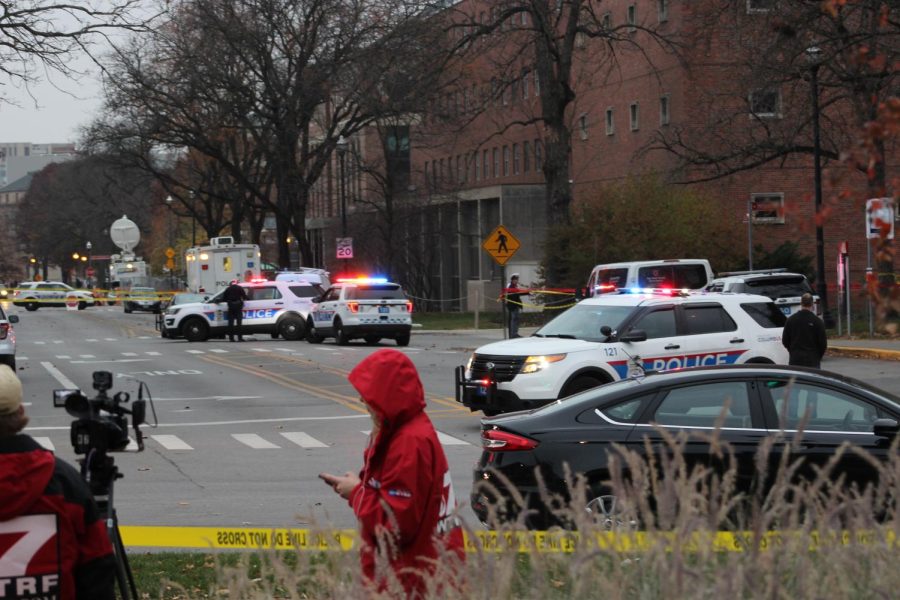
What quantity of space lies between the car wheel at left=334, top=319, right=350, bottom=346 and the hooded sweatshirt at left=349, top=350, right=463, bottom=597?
31985mm

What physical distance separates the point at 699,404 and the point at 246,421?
11131mm

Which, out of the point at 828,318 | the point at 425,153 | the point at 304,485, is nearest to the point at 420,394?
the point at 304,485

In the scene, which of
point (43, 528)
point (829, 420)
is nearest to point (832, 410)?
point (829, 420)

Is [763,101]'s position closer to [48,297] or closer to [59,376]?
[59,376]

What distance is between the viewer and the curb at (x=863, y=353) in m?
Result: 28.1

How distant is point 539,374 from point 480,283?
53014 millimetres

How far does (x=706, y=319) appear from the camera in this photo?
1872 centimetres

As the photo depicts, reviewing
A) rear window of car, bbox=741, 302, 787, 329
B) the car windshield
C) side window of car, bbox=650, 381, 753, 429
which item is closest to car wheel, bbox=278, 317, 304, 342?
the car windshield

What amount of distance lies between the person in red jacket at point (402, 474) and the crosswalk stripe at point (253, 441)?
39.9 feet

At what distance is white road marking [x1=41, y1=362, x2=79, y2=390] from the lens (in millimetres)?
26406

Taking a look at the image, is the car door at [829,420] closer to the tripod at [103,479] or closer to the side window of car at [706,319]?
the tripod at [103,479]

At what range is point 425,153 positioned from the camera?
88.4 meters

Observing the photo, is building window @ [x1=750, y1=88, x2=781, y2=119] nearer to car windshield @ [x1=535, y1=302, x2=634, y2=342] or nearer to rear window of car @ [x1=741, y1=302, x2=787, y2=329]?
rear window of car @ [x1=741, y1=302, x2=787, y2=329]

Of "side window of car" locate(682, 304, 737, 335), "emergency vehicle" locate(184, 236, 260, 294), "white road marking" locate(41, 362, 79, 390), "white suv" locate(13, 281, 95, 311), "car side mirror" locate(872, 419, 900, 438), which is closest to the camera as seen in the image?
"car side mirror" locate(872, 419, 900, 438)
